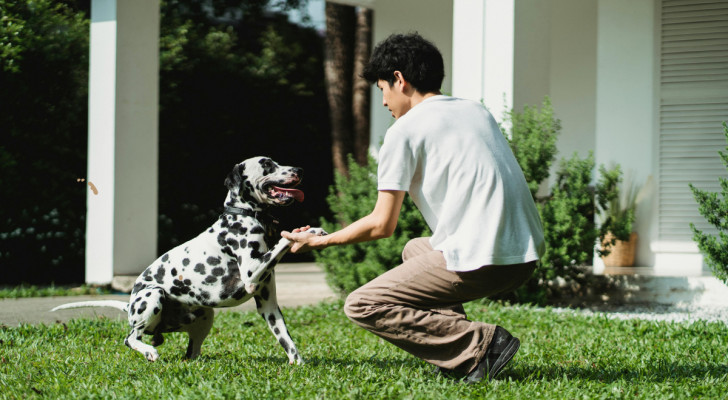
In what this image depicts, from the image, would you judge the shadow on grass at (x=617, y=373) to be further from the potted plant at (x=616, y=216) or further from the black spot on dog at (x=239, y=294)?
the potted plant at (x=616, y=216)

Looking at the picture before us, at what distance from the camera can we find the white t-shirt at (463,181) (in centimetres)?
378

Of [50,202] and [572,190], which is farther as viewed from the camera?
[50,202]

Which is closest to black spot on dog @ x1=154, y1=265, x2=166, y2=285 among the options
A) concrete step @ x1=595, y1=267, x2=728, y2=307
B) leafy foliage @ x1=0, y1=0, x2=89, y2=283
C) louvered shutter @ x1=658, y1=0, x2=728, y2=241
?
concrete step @ x1=595, y1=267, x2=728, y2=307

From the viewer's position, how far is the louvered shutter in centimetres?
923

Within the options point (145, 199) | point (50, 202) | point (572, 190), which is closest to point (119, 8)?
Answer: point (145, 199)

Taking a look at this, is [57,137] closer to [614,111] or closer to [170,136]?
[170,136]

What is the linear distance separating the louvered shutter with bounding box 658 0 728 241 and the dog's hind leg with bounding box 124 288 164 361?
683cm

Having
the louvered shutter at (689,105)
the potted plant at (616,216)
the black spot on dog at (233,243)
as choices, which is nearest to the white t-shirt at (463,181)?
the black spot on dog at (233,243)

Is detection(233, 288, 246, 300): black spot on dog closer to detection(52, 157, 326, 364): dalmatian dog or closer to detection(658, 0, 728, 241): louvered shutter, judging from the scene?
detection(52, 157, 326, 364): dalmatian dog

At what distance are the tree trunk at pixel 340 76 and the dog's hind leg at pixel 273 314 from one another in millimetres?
10474

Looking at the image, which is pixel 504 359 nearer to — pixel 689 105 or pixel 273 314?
pixel 273 314

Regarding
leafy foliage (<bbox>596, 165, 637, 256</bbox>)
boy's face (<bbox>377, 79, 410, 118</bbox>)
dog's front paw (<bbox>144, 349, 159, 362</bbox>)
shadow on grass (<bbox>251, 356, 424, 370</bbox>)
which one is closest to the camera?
boy's face (<bbox>377, 79, 410, 118</bbox>)

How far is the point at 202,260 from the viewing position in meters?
4.50

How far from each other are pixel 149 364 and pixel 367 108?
36.0 ft
